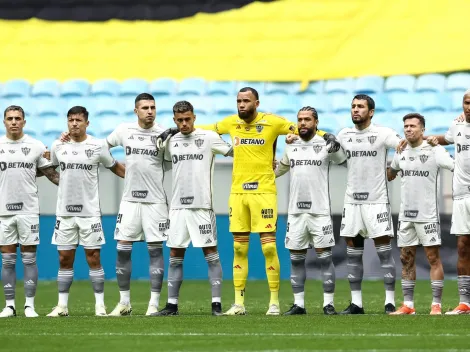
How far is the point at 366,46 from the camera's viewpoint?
22.5 m

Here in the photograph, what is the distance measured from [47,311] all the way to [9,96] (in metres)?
10.4

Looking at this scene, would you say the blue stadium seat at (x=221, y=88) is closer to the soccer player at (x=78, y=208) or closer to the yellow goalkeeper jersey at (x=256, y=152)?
the soccer player at (x=78, y=208)

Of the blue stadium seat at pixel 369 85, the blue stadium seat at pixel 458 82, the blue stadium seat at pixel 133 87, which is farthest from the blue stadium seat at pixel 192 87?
the blue stadium seat at pixel 458 82

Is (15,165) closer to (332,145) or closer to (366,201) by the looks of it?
(332,145)

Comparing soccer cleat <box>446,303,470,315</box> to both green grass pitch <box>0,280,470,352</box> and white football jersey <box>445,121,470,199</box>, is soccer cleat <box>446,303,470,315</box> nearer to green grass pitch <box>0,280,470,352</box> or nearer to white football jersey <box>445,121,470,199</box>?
green grass pitch <box>0,280,470,352</box>

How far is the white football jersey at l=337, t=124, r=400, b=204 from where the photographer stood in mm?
12234

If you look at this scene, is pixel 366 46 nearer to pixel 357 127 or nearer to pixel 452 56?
pixel 452 56

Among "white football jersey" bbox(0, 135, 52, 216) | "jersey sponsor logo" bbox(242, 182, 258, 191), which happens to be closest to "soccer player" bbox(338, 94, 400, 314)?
"jersey sponsor logo" bbox(242, 182, 258, 191)

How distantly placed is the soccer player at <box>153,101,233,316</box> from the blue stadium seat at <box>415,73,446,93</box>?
9615mm

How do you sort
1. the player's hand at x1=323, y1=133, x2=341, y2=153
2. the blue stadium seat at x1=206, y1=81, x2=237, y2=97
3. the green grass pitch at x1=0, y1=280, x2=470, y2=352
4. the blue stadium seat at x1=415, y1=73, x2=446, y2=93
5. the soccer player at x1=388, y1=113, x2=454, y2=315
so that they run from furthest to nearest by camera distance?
the blue stadium seat at x1=206, y1=81, x2=237, y2=97, the blue stadium seat at x1=415, y1=73, x2=446, y2=93, the player's hand at x1=323, y1=133, x2=341, y2=153, the soccer player at x1=388, y1=113, x2=454, y2=315, the green grass pitch at x1=0, y1=280, x2=470, y2=352

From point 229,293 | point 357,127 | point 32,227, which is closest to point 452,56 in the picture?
point 229,293

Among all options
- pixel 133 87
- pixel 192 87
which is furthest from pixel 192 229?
pixel 133 87

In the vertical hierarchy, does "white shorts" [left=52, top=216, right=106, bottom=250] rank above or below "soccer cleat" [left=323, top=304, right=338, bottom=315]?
above

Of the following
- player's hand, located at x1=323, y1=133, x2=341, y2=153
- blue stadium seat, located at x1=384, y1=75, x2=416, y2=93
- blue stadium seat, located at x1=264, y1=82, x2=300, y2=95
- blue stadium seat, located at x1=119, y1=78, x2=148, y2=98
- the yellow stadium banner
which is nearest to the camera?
player's hand, located at x1=323, y1=133, x2=341, y2=153
